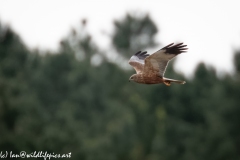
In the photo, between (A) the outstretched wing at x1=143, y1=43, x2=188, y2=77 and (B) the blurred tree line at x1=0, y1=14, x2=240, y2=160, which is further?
(B) the blurred tree line at x1=0, y1=14, x2=240, y2=160

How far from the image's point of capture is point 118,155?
129ft

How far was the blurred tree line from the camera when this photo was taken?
124 feet

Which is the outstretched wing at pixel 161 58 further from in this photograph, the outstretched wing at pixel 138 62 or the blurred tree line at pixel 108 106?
the blurred tree line at pixel 108 106

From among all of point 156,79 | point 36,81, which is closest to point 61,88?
point 36,81

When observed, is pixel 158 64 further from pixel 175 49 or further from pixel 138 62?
pixel 138 62

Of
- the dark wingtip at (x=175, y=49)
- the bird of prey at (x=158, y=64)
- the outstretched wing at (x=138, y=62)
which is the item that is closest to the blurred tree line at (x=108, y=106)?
the outstretched wing at (x=138, y=62)

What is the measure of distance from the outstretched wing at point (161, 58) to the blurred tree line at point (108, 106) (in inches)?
736

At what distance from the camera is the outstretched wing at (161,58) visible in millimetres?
14188

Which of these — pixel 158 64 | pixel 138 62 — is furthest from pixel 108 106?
pixel 158 64

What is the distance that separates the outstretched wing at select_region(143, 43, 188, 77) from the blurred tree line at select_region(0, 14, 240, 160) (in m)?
18.7

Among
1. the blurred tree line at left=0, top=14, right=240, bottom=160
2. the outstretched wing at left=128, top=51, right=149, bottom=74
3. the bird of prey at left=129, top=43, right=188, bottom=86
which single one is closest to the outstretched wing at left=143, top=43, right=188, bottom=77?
the bird of prey at left=129, top=43, right=188, bottom=86

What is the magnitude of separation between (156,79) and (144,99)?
117 ft

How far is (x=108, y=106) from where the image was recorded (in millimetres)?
54938

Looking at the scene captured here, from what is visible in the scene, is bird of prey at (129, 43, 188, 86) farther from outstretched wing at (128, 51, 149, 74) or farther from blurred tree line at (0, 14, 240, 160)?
blurred tree line at (0, 14, 240, 160)
